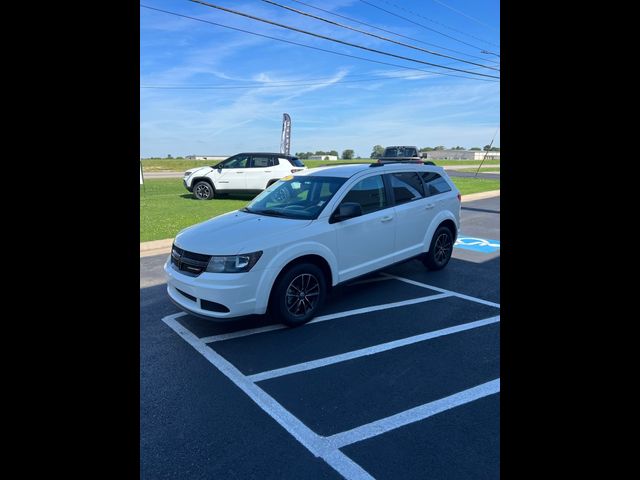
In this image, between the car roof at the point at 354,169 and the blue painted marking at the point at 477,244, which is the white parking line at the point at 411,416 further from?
the blue painted marking at the point at 477,244

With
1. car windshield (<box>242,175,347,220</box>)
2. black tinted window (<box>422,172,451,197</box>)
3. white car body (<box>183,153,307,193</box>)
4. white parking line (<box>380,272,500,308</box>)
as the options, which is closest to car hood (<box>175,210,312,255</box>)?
car windshield (<box>242,175,347,220</box>)

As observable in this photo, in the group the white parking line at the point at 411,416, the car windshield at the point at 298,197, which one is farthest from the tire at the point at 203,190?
the white parking line at the point at 411,416

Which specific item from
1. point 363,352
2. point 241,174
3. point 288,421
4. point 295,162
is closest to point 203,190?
point 241,174

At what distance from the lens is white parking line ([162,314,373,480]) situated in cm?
255

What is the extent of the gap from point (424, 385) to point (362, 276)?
6.85 ft

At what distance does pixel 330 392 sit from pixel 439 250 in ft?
13.4

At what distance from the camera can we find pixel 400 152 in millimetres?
23578

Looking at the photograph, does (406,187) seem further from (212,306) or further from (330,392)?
(330,392)

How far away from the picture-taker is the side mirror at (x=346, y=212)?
194 inches

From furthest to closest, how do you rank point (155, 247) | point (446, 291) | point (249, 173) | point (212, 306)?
point (249, 173) → point (155, 247) → point (446, 291) → point (212, 306)

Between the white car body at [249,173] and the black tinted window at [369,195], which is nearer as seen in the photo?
the black tinted window at [369,195]
